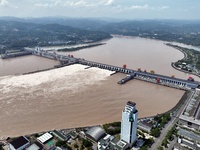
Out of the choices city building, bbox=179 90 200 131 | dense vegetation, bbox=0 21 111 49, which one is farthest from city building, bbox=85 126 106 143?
dense vegetation, bbox=0 21 111 49

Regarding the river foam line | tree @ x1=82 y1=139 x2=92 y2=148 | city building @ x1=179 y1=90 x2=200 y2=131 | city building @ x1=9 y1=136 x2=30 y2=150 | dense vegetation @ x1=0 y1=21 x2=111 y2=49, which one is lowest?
tree @ x1=82 y1=139 x2=92 y2=148

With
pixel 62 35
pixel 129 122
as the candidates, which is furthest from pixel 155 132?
pixel 62 35

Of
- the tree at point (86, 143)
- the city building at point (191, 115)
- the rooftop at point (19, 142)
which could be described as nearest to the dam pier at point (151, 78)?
the city building at point (191, 115)

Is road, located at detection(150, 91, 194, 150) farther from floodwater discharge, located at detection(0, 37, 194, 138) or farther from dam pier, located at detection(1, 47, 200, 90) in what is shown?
dam pier, located at detection(1, 47, 200, 90)

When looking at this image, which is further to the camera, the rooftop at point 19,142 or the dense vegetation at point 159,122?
the dense vegetation at point 159,122

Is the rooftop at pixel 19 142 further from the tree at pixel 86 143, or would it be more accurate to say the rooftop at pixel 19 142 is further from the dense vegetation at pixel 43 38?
the dense vegetation at pixel 43 38

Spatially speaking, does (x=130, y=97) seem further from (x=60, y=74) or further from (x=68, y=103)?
(x=60, y=74)

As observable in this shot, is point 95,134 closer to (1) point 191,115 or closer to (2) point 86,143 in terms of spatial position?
(2) point 86,143
